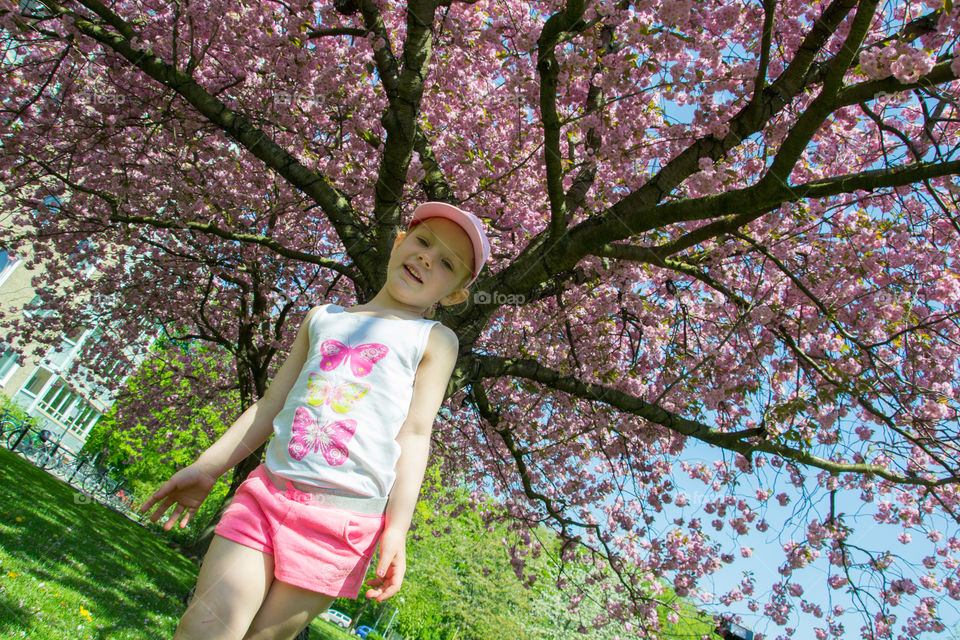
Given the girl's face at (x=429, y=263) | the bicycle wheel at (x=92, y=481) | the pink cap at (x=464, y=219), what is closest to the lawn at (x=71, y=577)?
the girl's face at (x=429, y=263)

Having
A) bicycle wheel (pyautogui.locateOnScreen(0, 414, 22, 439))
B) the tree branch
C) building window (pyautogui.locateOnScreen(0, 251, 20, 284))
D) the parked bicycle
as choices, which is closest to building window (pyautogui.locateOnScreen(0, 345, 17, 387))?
the parked bicycle

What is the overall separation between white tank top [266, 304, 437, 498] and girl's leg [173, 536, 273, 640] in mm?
227

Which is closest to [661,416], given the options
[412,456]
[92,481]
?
[412,456]

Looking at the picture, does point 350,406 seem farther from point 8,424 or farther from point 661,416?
point 8,424

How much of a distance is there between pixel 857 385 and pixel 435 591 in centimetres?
2065

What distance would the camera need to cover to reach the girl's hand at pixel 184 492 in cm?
184

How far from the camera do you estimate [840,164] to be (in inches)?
213

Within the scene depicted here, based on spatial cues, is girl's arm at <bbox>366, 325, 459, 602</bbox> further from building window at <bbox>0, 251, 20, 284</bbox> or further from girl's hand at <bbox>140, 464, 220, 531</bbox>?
building window at <bbox>0, 251, 20, 284</bbox>

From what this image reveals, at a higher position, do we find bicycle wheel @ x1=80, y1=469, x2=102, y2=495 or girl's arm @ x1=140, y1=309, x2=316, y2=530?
girl's arm @ x1=140, y1=309, x2=316, y2=530

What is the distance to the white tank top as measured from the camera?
5.71ft

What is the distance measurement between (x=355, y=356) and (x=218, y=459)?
511 mm

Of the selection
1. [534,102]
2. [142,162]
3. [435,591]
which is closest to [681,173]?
[534,102]

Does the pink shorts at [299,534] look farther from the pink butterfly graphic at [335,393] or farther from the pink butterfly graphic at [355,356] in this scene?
the pink butterfly graphic at [355,356]

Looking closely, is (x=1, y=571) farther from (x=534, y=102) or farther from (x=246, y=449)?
(x=534, y=102)
